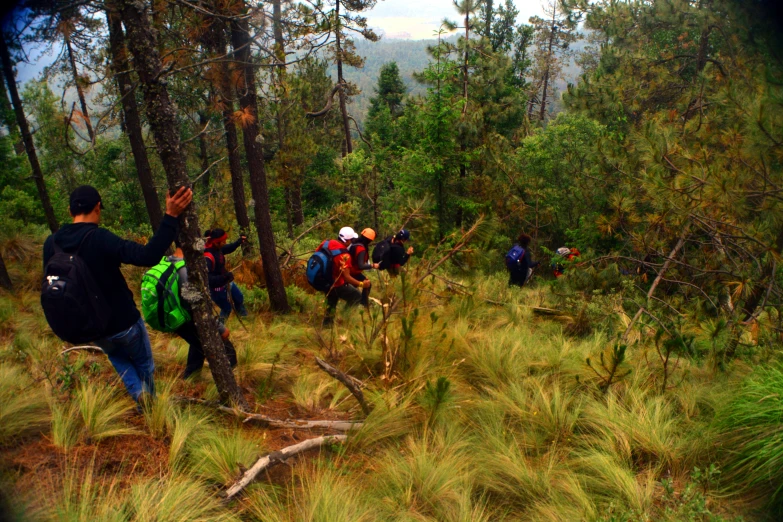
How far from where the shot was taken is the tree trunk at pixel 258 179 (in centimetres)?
602

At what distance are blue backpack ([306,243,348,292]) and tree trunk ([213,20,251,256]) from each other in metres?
1.30

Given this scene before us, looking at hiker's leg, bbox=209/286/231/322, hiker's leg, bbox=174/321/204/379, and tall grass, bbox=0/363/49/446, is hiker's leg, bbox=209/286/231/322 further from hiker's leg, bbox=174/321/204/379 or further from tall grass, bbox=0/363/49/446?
tall grass, bbox=0/363/49/446

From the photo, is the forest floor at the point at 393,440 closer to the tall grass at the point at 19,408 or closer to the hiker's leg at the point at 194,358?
the tall grass at the point at 19,408

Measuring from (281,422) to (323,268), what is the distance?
275 centimetres

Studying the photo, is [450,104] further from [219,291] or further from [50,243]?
[50,243]

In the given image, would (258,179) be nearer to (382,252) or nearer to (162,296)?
(382,252)

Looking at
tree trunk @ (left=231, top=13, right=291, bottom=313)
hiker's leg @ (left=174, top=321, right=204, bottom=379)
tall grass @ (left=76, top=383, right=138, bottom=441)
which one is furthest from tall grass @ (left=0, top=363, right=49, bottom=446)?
tree trunk @ (left=231, top=13, right=291, bottom=313)

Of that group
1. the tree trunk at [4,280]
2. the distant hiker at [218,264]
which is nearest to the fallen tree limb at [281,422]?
the distant hiker at [218,264]

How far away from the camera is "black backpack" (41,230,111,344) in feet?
9.37

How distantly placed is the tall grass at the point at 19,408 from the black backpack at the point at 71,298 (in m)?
0.51

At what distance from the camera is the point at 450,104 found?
11516 millimetres

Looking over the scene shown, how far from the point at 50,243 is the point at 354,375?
111 inches

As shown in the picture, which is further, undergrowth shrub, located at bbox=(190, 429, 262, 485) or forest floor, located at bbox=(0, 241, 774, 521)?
undergrowth shrub, located at bbox=(190, 429, 262, 485)

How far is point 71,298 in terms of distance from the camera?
288 cm
